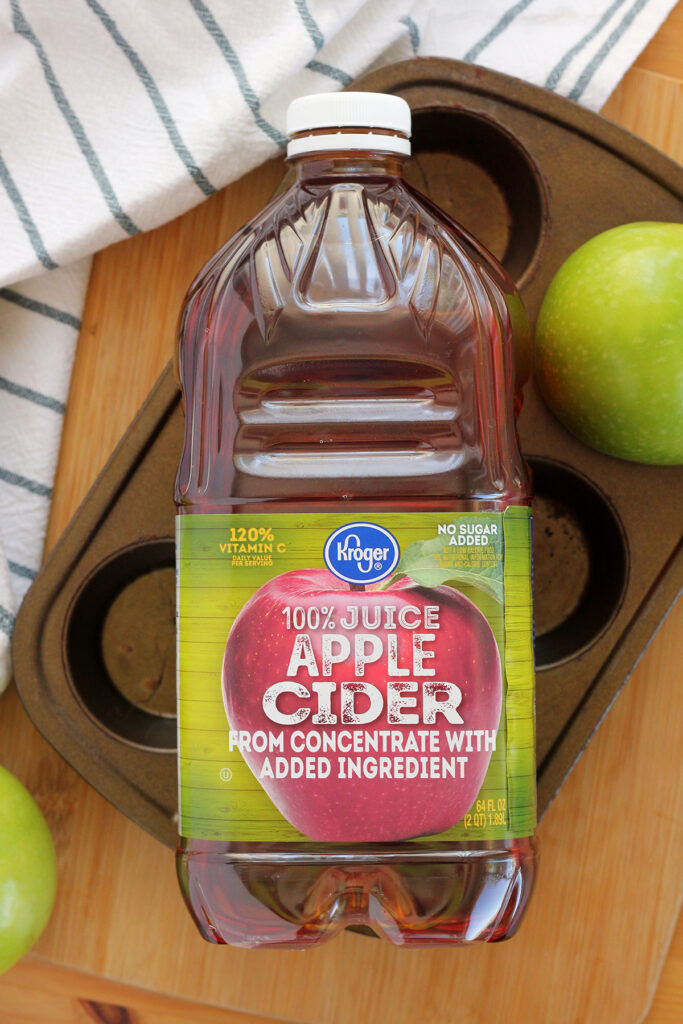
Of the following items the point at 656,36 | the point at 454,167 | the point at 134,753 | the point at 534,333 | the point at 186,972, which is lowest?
the point at 186,972

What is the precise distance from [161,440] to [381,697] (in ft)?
1.07

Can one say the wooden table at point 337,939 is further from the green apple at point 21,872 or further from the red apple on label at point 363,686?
the red apple on label at point 363,686

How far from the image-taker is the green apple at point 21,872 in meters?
0.78

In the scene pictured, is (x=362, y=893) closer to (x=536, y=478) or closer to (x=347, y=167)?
(x=536, y=478)

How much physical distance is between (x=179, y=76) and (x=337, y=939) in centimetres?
83

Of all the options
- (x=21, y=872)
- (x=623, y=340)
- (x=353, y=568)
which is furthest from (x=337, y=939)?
(x=623, y=340)

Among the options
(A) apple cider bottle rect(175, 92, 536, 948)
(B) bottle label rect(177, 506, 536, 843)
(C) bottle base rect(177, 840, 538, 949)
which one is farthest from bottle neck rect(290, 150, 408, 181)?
(C) bottle base rect(177, 840, 538, 949)

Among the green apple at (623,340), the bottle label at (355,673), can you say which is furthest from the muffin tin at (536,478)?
the bottle label at (355,673)

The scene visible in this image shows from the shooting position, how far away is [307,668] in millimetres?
683

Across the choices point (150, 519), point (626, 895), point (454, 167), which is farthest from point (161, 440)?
point (626, 895)

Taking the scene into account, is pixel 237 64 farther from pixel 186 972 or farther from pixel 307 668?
pixel 186 972

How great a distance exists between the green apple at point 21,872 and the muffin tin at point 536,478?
0.18 feet

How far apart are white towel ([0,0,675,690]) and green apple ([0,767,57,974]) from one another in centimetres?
12

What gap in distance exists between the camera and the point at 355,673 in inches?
27.0
